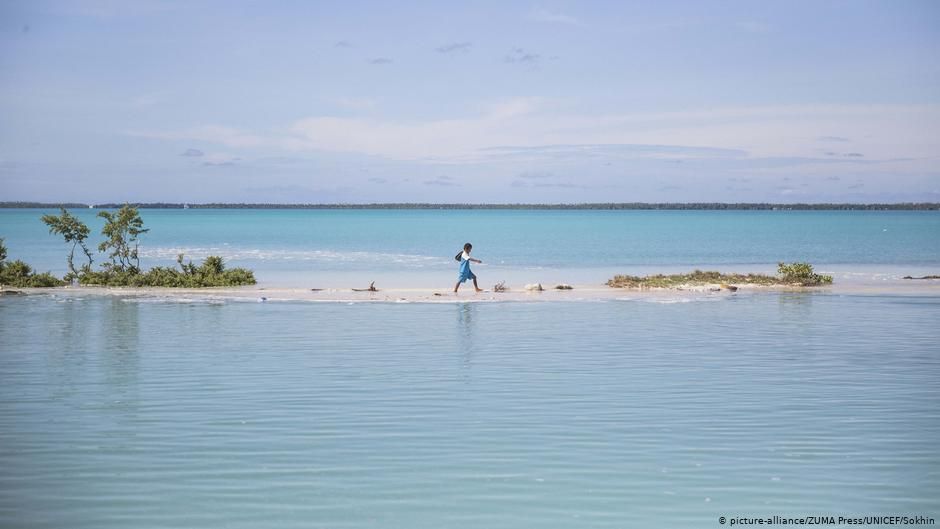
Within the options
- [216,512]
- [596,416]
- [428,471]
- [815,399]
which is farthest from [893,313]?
[216,512]

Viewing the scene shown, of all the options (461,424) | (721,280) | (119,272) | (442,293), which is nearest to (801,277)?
(721,280)

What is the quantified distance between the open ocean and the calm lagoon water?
0.04 meters

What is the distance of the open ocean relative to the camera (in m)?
9.45

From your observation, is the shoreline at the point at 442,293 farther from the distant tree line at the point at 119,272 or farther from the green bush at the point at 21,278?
the green bush at the point at 21,278

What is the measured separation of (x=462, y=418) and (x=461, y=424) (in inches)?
14.2

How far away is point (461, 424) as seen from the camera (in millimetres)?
12586

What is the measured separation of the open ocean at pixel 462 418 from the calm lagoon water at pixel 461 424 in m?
0.04

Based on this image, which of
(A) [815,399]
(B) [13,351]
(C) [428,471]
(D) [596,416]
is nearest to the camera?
(C) [428,471]

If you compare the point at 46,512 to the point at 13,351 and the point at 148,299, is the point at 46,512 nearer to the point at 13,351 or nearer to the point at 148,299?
the point at 13,351

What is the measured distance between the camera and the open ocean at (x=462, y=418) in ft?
31.0

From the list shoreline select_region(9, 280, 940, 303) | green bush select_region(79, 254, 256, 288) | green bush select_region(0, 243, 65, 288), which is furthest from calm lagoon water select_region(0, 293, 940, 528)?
green bush select_region(0, 243, 65, 288)

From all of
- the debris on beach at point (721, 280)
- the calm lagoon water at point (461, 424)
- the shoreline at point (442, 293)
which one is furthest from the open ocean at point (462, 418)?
the debris on beach at point (721, 280)

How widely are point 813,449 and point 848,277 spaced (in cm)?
3435

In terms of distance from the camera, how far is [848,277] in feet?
141
